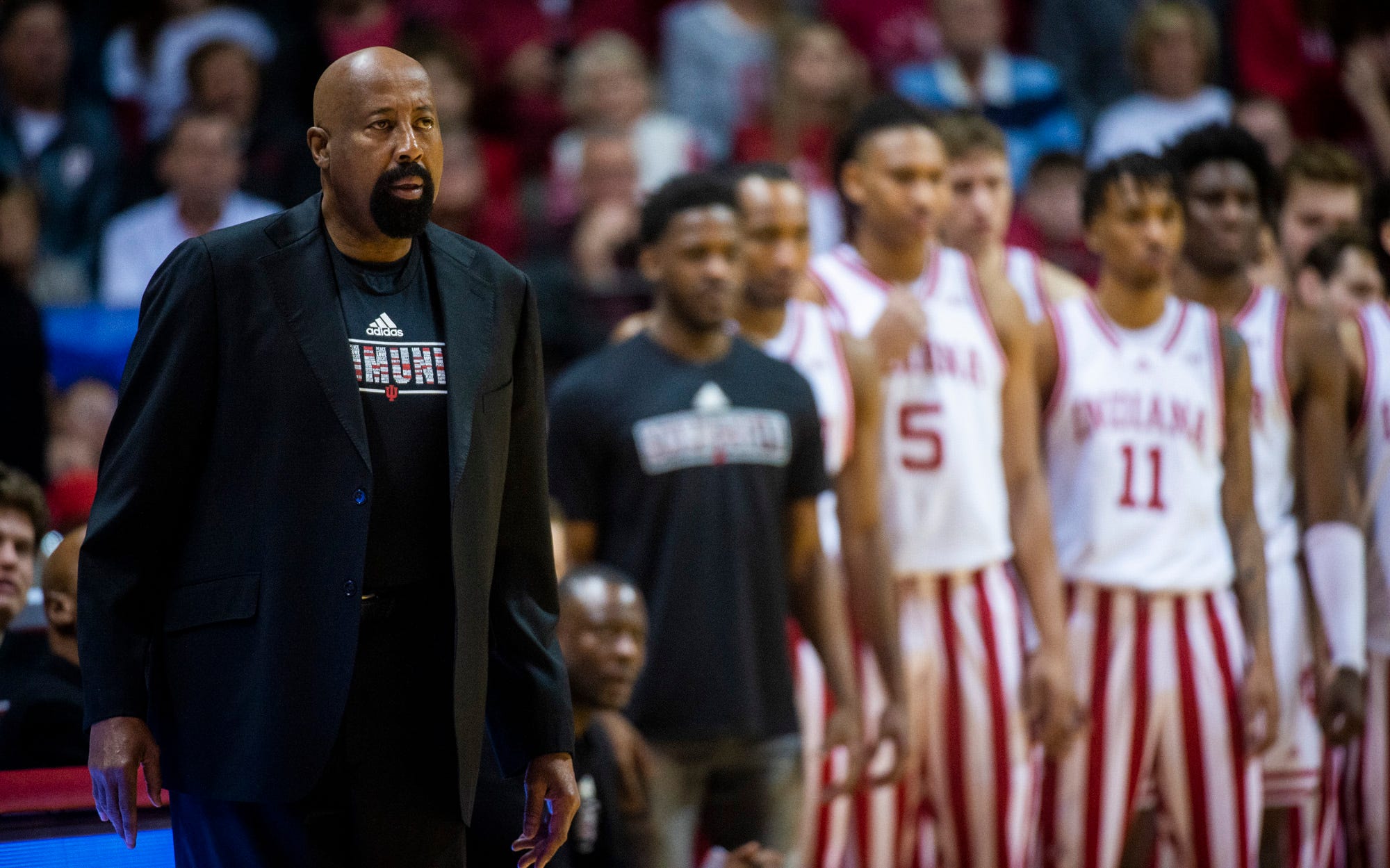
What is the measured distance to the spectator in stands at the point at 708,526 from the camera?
202 inches

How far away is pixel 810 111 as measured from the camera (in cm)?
892

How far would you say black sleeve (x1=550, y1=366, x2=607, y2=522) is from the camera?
5.32 m

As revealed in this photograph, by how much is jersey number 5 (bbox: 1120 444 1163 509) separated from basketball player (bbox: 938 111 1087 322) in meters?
0.94

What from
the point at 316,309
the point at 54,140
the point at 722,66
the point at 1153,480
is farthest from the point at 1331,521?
the point at 54,140

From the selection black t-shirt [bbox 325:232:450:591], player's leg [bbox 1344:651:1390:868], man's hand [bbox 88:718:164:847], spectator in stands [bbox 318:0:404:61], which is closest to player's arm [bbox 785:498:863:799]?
player's leg [bbox 1344:651:1390:868]

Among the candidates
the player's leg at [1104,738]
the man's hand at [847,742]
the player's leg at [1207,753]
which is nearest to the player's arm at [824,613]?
the man's hand at [847,742]

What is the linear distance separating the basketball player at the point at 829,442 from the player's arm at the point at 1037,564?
46 centimetres

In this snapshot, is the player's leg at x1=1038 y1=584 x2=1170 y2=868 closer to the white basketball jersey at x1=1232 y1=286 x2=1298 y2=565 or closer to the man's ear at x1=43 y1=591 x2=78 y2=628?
the white basketball jersey at x1=1232 y1=286 x2=1298 y2=565

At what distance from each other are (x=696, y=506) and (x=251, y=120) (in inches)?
170

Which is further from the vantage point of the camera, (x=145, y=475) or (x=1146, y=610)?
(x=1146, y=610)

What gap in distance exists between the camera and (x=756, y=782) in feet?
16.9

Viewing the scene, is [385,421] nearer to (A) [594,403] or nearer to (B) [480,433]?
(B) [480,433]

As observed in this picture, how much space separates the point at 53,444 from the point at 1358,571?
4.77m

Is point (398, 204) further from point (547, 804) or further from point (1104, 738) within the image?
point (1104, 738)
